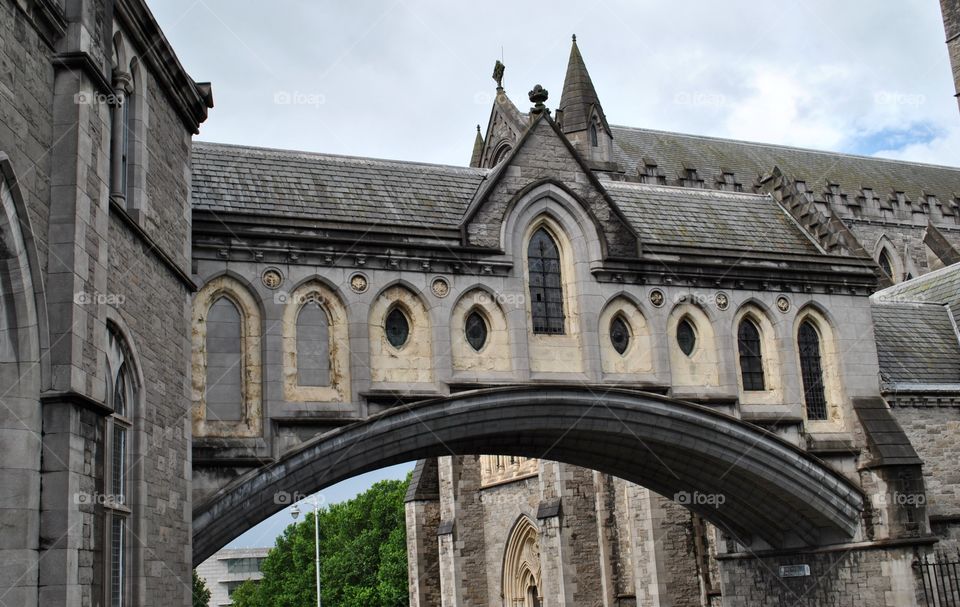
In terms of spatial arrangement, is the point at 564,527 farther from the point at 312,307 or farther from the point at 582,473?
the point at 312,307

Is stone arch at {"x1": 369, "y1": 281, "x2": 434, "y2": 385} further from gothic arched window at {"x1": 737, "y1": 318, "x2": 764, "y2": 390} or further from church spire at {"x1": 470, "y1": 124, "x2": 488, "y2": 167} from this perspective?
church spire at {"x1": 470, "y1": 124, "x2": 488, "y2": 167}

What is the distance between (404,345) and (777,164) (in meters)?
30.4

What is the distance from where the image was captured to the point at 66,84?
9594 mm

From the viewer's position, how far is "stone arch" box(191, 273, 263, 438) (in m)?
14.6

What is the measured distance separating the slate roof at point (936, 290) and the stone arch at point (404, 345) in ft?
37.5

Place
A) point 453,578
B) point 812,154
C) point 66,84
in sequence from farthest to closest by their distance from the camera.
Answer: point 812,154 → point 453,578 → point 66,84

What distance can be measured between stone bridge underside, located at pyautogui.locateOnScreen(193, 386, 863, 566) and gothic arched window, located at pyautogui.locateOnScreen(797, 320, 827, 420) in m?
0.99

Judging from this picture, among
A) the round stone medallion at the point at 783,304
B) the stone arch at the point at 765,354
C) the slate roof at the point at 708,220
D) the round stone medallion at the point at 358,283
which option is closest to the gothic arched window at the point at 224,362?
the round stone medallion at the point at 358,283

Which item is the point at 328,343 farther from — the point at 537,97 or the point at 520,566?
the point at 520,566

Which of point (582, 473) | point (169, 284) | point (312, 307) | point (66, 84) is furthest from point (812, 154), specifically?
point (66, 84)

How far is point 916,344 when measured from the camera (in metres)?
21.5

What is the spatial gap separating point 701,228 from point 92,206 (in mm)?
12117

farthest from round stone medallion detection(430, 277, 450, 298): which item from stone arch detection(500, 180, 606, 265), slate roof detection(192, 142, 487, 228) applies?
stone arch detection(500, 180, 606, 265)

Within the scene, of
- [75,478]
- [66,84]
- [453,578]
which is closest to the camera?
[75,478]
